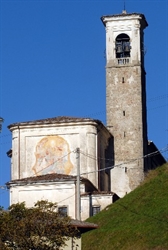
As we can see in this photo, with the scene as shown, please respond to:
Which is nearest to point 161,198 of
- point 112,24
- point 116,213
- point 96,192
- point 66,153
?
point 116,213

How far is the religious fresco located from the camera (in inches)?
2825

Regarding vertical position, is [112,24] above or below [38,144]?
above

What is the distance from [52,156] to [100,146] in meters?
3.93

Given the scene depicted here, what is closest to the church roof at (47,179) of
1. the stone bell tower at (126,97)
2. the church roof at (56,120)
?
the church roof at (56,120)

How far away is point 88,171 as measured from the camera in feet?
233

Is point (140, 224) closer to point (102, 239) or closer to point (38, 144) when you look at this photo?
point (102, 239)

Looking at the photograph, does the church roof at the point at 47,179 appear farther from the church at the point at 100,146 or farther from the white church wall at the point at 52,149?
the white church wall at the point at 52,149

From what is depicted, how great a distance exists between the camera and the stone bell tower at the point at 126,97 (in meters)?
76.8

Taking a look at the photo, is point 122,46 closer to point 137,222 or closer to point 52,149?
point 52,149

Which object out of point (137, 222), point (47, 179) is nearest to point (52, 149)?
point (47, 179)

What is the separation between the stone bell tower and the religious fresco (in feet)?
19.0

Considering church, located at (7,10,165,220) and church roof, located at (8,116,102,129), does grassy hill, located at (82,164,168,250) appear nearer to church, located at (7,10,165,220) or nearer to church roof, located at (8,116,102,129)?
church, located at (7,10,165,220)

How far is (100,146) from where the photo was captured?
74.2m

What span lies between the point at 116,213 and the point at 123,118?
84.0ft
